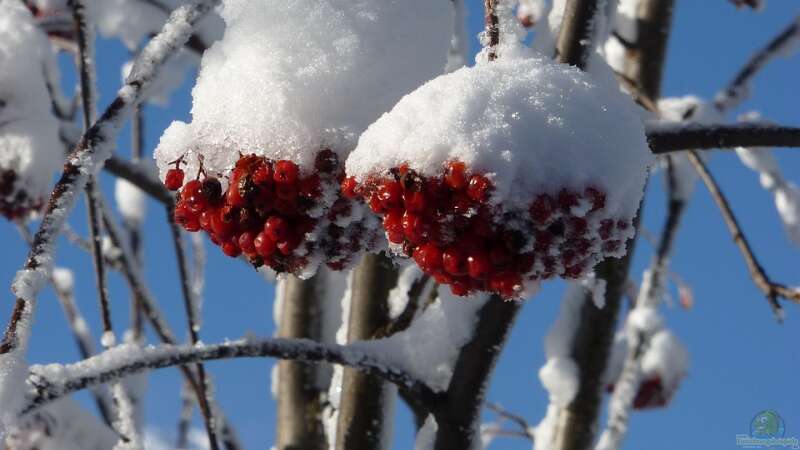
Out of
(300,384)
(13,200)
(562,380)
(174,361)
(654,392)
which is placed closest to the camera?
(174,361)

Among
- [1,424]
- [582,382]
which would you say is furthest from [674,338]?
→ [1,424]

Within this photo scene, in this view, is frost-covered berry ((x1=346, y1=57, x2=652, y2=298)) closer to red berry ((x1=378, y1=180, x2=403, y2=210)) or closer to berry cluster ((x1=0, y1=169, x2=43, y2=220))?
red berry ((x1=378, y1=180, x2=403, y2=210))

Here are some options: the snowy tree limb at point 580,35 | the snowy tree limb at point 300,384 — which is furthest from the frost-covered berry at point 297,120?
the snowy tree limb at point 300,384

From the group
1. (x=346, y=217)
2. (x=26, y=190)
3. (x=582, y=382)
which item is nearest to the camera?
(x=346, y=217)

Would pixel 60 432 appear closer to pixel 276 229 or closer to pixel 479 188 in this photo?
pixel 276 229

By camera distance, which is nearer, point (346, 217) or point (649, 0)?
point (346, 217)

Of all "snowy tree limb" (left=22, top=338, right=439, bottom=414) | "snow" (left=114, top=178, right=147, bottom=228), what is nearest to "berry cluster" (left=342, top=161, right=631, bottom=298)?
"snowy tree limb" (left=22, top=338, right=439, bottom=414)

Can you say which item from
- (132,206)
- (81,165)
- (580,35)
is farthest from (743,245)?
(132,206)

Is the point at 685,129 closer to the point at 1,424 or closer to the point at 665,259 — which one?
the point at 1,424
